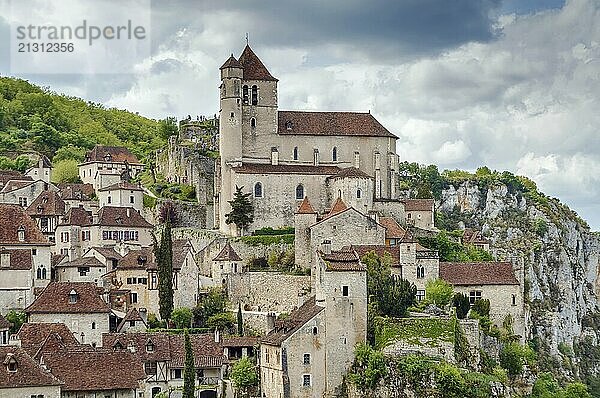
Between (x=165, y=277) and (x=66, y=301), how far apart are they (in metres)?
7.59

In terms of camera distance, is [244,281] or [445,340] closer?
[445,340]

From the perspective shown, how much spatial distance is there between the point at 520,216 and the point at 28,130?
204 feet

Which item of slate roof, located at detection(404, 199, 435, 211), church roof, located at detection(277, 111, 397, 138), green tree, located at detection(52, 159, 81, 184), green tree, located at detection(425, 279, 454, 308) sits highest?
church roof, located at detection(277, 111, 397, 138)

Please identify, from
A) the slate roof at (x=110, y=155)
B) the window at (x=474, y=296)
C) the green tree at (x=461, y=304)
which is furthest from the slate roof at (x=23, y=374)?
the slate roof at (x=110, y=155)

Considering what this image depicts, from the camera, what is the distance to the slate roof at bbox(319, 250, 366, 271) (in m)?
63.7

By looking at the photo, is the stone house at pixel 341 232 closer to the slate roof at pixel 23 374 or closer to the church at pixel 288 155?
the church at pixel 288 155

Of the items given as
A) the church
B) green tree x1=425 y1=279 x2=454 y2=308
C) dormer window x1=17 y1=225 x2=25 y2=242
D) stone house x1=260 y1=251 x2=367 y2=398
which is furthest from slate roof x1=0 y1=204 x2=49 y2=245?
green tree x1=425 y1=279 x2=454 y2=308

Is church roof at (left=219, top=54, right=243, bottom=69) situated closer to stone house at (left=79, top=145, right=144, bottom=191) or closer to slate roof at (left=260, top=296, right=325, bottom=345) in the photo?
stone house at (left=79, top=145, right=144, bottom=191)

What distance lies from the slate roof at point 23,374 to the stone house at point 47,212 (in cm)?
2569

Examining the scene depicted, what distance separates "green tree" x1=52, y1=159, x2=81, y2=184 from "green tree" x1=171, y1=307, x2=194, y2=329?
107 feet

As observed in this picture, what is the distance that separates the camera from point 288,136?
8844 centimetres

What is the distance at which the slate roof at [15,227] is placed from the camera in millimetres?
74375

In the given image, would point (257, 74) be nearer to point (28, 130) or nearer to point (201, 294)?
point (201, 294)

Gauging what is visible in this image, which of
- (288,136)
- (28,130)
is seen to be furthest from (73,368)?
(28,130)
